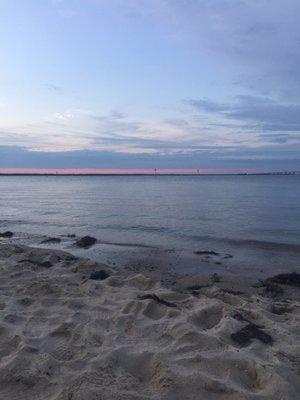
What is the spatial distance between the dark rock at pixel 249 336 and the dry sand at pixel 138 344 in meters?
0.03

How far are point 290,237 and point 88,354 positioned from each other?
1607 cm

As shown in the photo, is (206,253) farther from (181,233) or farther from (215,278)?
(181,233)

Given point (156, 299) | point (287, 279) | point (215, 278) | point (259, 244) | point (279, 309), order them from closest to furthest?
point (156, 299)
point (279, 309)
point (287, 279)
point (215, 278)
point (259, 244)


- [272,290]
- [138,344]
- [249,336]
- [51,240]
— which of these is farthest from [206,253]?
[138,344]

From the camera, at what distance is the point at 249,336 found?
19.0 feet

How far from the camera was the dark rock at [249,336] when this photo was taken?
18.6ft

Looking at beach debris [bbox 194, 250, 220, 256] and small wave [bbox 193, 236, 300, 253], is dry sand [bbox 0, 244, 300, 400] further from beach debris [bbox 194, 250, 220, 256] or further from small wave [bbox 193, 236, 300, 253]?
small wave [bbox 193, 236, 300, 253]

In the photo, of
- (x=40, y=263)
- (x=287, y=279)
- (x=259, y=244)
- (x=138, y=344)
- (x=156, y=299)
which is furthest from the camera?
(x=259, y=244)

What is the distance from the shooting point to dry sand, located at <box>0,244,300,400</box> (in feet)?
14.5

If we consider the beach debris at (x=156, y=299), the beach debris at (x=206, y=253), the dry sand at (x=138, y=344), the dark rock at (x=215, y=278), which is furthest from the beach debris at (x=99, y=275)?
the beach debris at (x=206, y=253)

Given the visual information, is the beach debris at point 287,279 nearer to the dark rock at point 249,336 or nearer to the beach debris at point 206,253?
the beach debris at point 206,253

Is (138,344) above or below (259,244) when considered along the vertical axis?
above

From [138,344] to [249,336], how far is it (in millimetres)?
1616

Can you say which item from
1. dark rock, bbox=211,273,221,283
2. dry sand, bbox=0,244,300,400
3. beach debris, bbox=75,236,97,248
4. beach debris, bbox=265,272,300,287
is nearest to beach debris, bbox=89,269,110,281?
dry sand, bbox=0,244,300,400
